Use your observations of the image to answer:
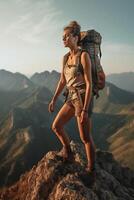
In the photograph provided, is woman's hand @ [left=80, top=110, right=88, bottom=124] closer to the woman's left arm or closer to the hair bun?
the woman's left arm

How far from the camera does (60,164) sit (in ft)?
39.3

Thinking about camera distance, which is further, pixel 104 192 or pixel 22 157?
pixel 22 157

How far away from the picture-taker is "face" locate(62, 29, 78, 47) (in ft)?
30.8

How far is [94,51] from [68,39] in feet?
3.20

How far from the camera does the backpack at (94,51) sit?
9721 mm

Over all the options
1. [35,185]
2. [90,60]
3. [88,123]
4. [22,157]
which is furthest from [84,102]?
[22,157]

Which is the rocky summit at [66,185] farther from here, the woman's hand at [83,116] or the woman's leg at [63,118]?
the woman's hand at [83,116]

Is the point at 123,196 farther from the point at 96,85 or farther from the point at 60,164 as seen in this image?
the point at 96,85

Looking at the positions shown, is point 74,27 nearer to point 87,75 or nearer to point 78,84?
point 87,75

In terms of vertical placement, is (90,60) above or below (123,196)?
above

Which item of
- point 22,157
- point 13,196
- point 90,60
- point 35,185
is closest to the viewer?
point 90,60

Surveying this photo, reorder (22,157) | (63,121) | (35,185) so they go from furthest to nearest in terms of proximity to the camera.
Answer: (22,157), (35,185), (63,121)

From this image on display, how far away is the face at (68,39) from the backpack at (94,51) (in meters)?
0.47

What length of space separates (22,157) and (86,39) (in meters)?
189
